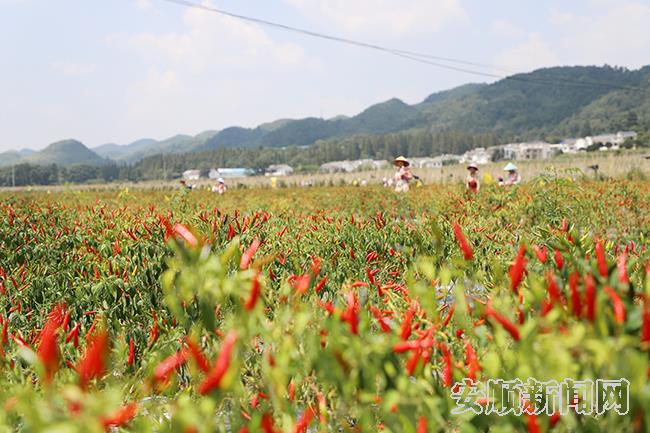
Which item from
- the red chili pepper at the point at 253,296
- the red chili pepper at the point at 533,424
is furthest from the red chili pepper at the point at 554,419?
the red chili pepper at the point at 253,296

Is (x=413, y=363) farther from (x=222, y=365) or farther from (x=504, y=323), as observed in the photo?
(x=222, y=365)

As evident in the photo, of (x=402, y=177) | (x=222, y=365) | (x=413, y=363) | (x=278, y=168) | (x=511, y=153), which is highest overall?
(x=222, y=365)

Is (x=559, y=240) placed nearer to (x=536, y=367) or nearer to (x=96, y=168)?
(x=536, y=367)

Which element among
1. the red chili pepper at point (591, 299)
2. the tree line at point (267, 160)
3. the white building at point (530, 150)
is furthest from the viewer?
the tree line at point (267, 160)

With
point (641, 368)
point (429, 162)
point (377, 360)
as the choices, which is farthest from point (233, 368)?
point (429, 162)

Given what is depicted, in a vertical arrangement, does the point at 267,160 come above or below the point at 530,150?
below

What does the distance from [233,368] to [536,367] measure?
0.64m

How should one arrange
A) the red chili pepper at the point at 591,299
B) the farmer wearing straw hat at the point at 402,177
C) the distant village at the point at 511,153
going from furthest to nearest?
the distant village at the point at 511,153
the farmer wearing straw hat at the point at 402,177
the red chili pepper at the point at 591,299

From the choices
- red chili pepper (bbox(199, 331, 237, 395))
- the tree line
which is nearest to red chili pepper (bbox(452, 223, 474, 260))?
red chili pepper (bbox(199, 331, 237, 395))

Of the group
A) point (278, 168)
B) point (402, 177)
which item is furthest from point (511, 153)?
point (402, 177)

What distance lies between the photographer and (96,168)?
7229 inches

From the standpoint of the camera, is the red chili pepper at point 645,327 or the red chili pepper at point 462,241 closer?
the red chili pepper at point 645,327

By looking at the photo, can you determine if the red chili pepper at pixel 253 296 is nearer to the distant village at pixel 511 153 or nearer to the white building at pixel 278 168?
the distant village at pixel 511 153

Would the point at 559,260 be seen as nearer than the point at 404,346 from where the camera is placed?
No
